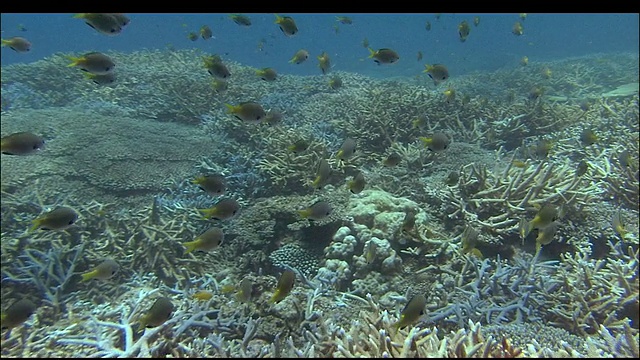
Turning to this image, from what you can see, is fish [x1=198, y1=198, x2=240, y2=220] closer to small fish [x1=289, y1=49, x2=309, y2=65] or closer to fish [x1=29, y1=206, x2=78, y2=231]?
fish [x1=29, y1=206, x2=78, y2=231]

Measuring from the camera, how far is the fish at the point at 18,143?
3818 mm

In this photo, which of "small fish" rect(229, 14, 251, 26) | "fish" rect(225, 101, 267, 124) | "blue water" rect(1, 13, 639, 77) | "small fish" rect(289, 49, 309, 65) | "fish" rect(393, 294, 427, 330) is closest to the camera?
"fish" rect(393, 294, 427, 330)

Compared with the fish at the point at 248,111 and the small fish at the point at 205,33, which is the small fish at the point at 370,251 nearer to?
the fish at the point at 248,111

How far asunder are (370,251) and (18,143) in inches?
175

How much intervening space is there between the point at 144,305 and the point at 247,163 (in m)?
3.79

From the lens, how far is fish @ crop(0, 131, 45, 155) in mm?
3818

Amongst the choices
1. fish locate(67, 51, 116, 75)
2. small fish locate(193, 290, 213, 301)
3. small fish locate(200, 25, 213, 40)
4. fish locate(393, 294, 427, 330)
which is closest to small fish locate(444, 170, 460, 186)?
fish locate(393, 294, 427, 330)

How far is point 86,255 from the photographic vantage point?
549cm

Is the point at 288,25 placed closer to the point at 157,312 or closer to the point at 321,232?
the point at 321,232

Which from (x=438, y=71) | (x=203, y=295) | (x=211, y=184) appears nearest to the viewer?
(x=211, y=184)

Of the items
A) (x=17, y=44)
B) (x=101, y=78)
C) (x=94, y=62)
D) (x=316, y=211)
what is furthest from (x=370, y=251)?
(x=17, y=44)

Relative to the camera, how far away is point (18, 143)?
12.6 ft

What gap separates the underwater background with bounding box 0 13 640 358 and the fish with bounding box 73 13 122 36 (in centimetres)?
1
